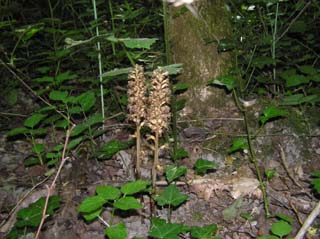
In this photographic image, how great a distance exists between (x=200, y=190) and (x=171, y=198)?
0.99 feet

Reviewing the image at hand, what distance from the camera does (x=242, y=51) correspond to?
2742 mm

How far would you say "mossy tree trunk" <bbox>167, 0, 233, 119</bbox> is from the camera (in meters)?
2.42

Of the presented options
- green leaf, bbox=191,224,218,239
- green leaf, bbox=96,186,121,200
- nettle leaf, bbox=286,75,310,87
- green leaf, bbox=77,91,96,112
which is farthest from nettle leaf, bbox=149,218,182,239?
nettle leaf, bbox=286,75,310,87

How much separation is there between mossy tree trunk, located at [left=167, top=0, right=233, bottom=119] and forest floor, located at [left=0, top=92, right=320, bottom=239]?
20 centimetres

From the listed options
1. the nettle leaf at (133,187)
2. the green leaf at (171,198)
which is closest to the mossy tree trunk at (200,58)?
the green leaf at (171,198)

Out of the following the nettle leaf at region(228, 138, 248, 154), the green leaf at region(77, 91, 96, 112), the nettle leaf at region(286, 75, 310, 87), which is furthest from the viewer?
the nettle leaf at region(286, 75, 310, 87)

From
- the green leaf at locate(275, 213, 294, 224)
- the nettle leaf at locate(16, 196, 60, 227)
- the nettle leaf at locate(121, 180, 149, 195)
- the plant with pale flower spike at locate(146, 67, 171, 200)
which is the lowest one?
the green leaf at locate(275, 213, 294, 224)

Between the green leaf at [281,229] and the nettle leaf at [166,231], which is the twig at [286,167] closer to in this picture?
the green leaf at [281,229]

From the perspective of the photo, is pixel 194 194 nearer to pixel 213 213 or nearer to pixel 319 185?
pixel 213 213

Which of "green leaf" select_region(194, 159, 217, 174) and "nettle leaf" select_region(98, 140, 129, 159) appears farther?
"nettle leaf" select_region(98, 140, 129, 159)

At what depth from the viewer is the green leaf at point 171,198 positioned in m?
1.69

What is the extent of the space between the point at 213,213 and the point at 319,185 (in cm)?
51

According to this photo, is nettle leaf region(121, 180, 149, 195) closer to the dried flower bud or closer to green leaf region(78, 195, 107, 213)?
green leaf region(78, 195, 107, 213)

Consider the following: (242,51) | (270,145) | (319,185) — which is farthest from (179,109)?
(319,185)
